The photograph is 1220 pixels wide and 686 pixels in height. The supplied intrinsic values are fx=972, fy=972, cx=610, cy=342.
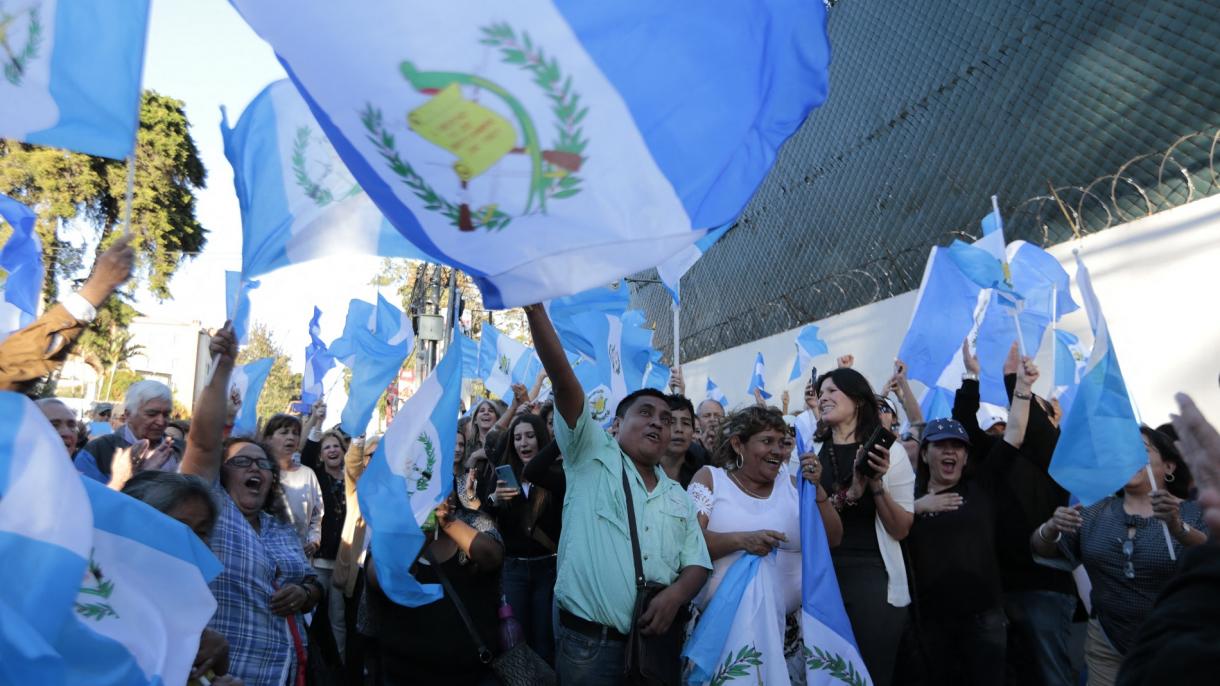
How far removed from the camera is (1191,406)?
6.10ft

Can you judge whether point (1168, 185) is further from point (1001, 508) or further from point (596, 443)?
point (596, 443)

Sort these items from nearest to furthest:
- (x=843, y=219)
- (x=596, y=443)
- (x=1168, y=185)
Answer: (x=596, y=443) < (x=1168, y=185) < (x=843, y=219)

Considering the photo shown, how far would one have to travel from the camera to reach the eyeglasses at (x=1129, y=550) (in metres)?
4.47

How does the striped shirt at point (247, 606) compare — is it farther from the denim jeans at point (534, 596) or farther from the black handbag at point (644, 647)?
the denim jeans at point (534, 596)

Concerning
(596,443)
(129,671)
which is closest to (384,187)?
(129,671)

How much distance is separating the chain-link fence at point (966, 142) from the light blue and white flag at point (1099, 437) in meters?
4.69

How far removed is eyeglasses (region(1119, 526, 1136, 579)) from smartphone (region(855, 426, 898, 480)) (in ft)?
3.93

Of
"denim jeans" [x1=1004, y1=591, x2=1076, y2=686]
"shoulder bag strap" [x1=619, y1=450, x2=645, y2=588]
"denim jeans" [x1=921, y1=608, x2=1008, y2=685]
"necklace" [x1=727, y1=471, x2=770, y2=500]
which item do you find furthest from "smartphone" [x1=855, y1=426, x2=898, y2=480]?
"denim jeans" [x1=1004, y1=591, x2=1076, y2=686]

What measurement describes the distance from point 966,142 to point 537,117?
12874mm

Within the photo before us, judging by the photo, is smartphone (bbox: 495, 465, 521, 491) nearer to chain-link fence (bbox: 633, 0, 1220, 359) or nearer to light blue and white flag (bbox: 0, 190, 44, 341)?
light blue and white flag (bbox: 0, 190, 44, 341)

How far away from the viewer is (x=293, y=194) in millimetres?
3963

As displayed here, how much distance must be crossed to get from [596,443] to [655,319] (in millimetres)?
26011

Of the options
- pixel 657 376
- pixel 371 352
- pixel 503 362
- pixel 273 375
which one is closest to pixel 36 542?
pixel 371 352

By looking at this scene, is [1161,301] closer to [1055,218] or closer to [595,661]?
[1055,218]
